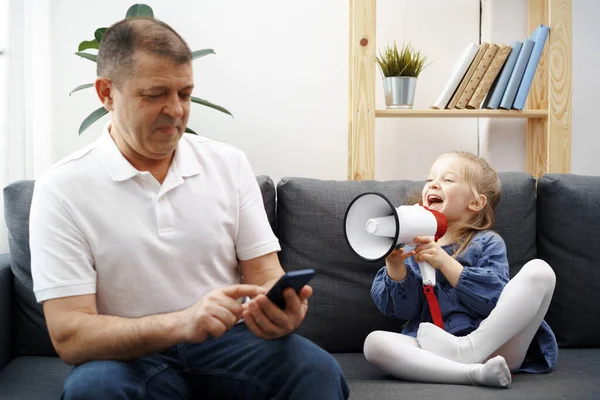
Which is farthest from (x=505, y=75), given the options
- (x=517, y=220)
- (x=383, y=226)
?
(x=383, y=226)

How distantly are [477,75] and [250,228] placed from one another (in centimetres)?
133

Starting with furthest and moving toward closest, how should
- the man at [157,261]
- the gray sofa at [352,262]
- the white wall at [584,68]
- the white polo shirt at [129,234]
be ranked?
the white wall at [584,68] → the gray sofa at [352,262] → the white polo shirt at [129,234] → the man at [157,261]

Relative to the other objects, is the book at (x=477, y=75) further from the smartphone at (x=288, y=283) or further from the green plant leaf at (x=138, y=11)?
the smartphone at (x=288, y=283)

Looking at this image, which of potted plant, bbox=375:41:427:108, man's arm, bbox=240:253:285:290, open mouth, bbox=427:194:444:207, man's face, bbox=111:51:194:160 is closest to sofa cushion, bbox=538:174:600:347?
open mouth, bbox=427:194:444:207

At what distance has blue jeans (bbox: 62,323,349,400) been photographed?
134 cm

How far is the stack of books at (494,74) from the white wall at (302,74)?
0.32 meters

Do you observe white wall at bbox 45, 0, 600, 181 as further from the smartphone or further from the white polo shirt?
the smartphone

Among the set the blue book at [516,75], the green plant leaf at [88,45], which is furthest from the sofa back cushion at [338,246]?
the green plant leaf at [88,45]

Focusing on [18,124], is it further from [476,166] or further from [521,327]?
[521,327]

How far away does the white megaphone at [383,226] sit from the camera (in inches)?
69.6

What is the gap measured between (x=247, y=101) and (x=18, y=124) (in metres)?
0.90

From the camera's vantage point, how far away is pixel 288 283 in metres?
1.31

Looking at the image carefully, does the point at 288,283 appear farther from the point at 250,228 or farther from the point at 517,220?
the point at 517,220

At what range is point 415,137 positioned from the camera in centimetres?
296
